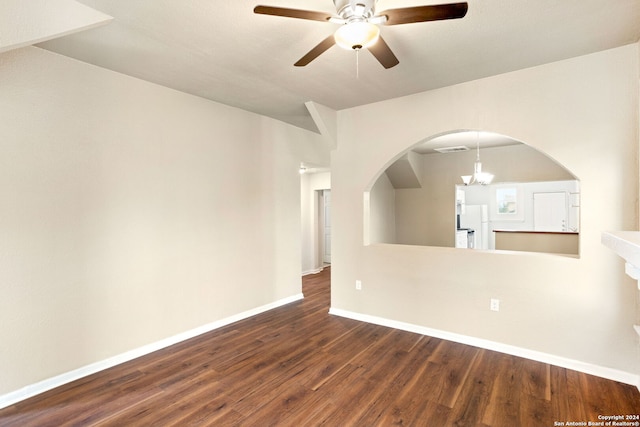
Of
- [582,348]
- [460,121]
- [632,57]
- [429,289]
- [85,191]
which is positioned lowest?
[582,348]

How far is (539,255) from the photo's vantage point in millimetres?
2961

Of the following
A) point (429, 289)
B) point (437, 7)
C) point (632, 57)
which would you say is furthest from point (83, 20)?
point (632, 57)

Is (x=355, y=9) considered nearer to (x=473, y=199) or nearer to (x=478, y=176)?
(x=478, y=176)

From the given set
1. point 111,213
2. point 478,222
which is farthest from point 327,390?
point 478,222

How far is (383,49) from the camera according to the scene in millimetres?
1939

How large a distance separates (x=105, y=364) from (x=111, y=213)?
1.36 m

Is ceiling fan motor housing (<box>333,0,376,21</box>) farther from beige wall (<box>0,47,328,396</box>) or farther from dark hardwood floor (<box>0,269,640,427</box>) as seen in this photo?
dark hardwood floor (<box>0,269,640,427</box>)

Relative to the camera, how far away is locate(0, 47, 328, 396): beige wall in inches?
92.6

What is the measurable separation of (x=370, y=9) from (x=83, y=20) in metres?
1.84

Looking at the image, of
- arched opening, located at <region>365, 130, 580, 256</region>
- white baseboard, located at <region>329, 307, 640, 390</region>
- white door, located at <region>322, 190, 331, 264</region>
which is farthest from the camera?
white door, located at <region>322, 190, 331, 264</region>

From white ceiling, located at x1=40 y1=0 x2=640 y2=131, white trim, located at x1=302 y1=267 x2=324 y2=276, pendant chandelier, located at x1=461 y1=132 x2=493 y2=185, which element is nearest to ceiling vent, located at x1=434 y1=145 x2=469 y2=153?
pendant chandelier, located at x1=461 y1=132 x2=493 y2=185

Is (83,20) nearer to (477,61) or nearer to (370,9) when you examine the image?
(370,9)

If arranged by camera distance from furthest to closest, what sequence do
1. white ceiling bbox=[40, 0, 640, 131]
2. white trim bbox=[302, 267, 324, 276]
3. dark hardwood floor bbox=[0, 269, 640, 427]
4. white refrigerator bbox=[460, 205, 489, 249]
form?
white refrigerator bbox=[460, 205, 489, 249]
white trim bbox=[302, 267, 324, 276]
dark hardwood floor bbox=[0, 269, 640, 427]
white ceiling bbox=[40, 0, 640, 131]

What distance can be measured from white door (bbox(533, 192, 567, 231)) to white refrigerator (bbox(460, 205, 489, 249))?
1149mm
